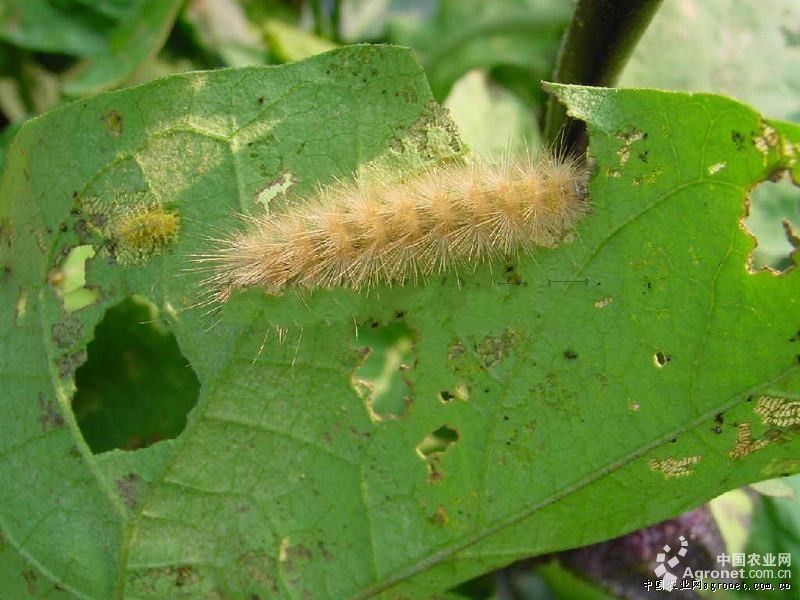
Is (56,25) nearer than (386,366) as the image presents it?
No

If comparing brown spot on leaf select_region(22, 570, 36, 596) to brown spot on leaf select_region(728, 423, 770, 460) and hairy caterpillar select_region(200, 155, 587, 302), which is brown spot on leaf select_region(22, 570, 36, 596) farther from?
brown spot on leaf select_region(728, 423, 770, 460)

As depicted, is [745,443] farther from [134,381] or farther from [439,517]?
[134,381]

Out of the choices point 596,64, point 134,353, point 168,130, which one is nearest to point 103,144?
point 168,130

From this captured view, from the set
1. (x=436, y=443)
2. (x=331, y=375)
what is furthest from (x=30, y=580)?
(x=436, y=443)

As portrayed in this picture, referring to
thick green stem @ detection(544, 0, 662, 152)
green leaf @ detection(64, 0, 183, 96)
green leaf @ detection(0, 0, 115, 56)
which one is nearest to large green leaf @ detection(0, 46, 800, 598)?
thick green stem @ detection(544, 0, 662, 152)

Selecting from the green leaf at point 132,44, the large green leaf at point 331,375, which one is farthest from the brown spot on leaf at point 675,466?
the green leaf at point 132,44
